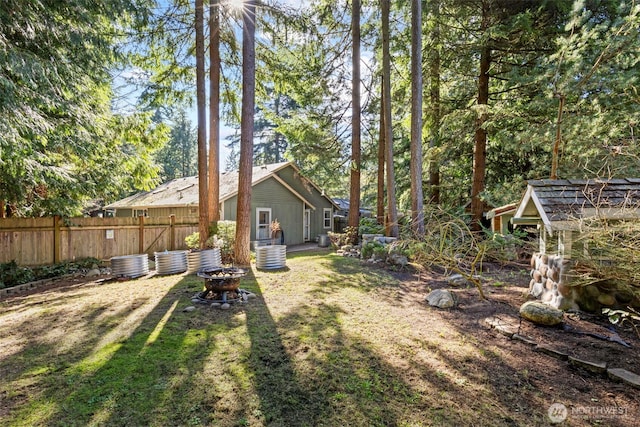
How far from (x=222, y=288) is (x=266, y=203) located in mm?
10567

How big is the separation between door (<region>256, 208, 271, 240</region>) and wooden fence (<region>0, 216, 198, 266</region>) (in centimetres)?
353

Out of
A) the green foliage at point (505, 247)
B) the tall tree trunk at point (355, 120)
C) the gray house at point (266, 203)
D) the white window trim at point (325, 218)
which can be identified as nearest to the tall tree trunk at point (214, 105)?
the gray house at point (266, 203)

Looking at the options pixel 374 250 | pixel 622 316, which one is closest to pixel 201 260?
pixel 374 250

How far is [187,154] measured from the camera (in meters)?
37.8

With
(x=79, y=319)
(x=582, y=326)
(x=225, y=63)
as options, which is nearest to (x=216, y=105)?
(x=225, y=63)

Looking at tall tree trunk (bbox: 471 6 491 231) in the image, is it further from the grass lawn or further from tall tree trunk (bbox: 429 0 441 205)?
the grass lawn

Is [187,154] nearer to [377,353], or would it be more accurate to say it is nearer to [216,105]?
[216,105]

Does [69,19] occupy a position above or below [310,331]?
above

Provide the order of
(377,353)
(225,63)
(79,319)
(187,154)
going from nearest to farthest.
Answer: (377,353), (79,319), (225,63), (187,154)

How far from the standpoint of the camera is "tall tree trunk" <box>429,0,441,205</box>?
10.6m

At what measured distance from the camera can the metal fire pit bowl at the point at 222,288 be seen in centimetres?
557

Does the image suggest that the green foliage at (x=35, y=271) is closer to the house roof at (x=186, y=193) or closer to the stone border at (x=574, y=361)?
the house roof at (x=186, y=193)

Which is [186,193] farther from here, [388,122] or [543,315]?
[543,315]

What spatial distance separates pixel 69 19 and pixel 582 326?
9.69m
